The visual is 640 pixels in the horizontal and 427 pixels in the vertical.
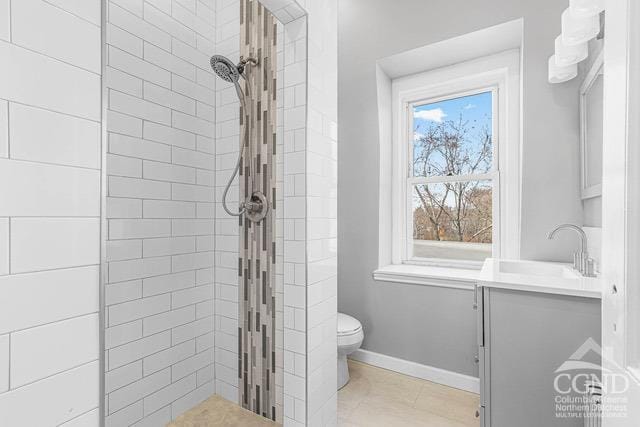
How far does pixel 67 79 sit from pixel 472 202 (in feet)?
8.04

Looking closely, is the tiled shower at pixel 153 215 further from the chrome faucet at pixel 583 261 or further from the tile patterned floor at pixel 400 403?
the chrome faucet at pixel 583 261

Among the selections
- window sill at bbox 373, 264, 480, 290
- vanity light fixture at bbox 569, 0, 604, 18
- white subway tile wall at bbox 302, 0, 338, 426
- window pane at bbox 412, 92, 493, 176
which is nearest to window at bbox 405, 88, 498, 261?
window pane at bbox 412, 92, 493, 176

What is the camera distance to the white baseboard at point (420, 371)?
2.03 meters

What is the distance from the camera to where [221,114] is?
1805 millimetres

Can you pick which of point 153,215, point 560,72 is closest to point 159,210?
point 153,215

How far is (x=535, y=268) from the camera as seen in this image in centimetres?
178

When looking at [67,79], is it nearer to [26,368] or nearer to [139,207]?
[26,368]

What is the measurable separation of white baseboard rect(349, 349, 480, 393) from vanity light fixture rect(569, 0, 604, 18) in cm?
202

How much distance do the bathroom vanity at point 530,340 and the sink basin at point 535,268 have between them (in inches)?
14.6

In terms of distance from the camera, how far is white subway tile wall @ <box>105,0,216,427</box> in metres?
1.38

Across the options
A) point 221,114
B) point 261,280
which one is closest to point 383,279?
point 261,280

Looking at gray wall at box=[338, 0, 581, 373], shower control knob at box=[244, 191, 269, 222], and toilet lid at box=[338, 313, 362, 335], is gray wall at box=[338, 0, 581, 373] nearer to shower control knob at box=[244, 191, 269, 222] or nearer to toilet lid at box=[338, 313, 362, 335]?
toilet lid at box=[338, 313, 362, 335]

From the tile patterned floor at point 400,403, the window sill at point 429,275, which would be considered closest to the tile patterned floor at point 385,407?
the tile patterned floor at point 400,403

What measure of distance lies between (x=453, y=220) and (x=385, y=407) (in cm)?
142
